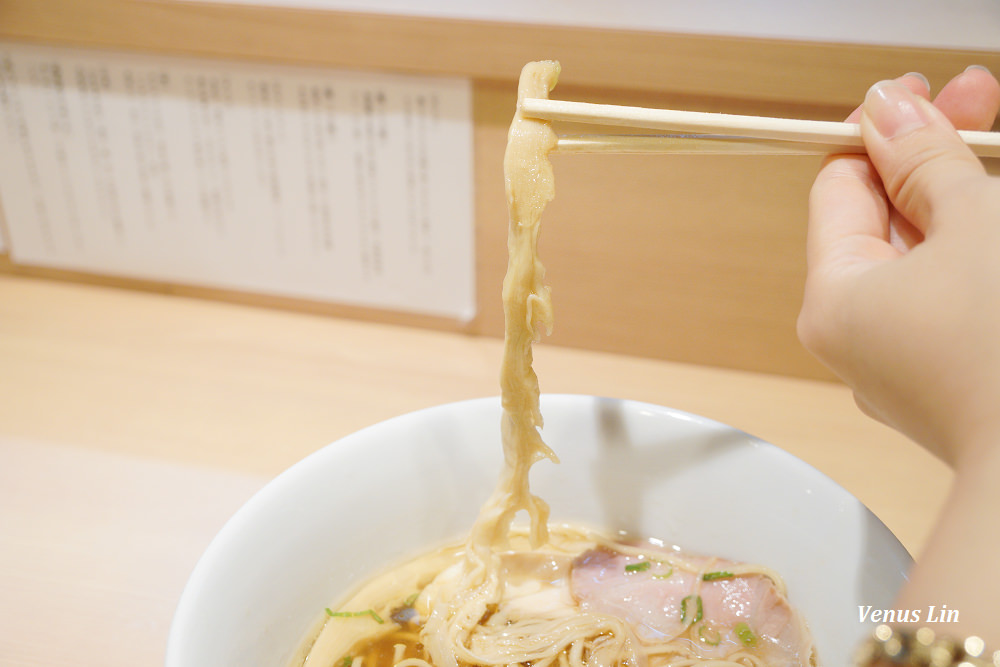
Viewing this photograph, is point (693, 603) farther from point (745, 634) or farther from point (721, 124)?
point (721, 124)

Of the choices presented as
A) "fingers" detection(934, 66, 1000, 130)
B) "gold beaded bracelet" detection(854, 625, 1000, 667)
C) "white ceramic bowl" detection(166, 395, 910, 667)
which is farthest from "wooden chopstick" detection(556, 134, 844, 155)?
"gold beaded bracelet" detection(854, 625, 1000, 667)

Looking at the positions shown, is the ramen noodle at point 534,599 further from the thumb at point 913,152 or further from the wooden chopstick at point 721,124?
the thumb at point 913,152

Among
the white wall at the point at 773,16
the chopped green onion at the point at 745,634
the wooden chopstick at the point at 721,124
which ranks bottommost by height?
the chopped green onion at the point at 745,634

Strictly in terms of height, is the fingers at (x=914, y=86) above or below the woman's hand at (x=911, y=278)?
above

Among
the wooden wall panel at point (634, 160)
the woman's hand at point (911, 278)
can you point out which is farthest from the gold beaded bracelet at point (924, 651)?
the wooden wall panel at point (634, 160)

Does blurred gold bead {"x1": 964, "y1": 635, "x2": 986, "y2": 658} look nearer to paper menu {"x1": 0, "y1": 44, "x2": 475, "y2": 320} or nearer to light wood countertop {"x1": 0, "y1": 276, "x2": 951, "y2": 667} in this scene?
light wood countertop {"x1": 0, "y1": 276, "x2": 951, "y2": 667}
